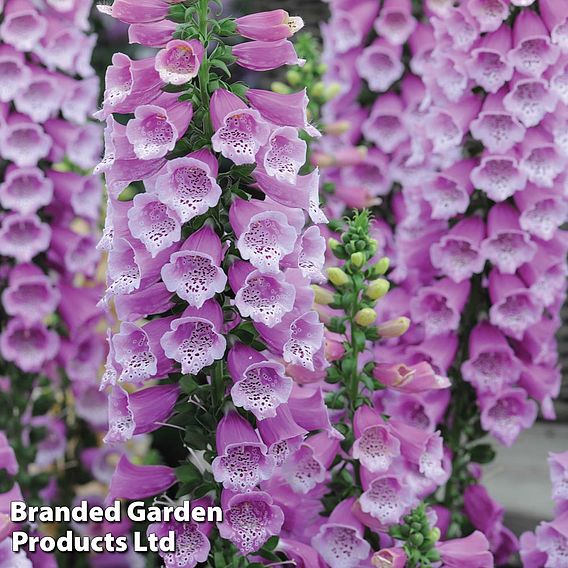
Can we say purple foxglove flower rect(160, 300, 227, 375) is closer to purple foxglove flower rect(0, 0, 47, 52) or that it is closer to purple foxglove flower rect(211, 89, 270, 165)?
purple foxglove flower rect(211, 89, 270, 165)

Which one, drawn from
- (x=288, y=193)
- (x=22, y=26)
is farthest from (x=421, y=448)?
(x=22, y=26)

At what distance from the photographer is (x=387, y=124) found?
219 cm

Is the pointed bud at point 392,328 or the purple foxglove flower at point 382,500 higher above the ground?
the pointed bud at point 392,328

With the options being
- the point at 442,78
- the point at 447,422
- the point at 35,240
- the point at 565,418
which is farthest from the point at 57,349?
the point at 565,418

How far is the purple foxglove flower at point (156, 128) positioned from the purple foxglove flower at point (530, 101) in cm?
72

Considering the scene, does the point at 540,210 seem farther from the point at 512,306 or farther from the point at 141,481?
the point at 141,481

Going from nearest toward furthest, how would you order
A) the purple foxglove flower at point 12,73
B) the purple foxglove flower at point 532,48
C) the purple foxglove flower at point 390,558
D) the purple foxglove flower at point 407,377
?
the purple foxglove flower at point 390,558
the purple foxglove flower at point 407,377
the purple foxglove flower at point 532,48
the purple foxglove flower at point 12,73

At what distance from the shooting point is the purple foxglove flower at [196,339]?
116 cm

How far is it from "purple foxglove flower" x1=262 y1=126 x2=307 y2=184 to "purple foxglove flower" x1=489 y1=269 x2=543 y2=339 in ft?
2.21

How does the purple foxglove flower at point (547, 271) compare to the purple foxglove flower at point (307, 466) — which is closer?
the purple foxglove flower at point (307, 466)

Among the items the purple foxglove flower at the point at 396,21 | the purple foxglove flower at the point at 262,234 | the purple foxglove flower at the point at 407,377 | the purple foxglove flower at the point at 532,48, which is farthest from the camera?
the purple foxglove flower at the point at 396,21

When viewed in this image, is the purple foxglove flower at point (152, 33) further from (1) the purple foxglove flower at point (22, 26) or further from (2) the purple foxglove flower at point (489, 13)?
(1) the purple foxglove flower at point (22, 26)

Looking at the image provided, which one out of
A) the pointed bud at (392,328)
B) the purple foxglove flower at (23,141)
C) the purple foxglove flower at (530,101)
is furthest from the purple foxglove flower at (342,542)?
the purple foxglove flower at (23,141)

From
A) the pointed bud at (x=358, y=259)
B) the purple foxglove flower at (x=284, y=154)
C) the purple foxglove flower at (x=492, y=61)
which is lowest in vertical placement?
the pointed bud at (x=358, y=259)
